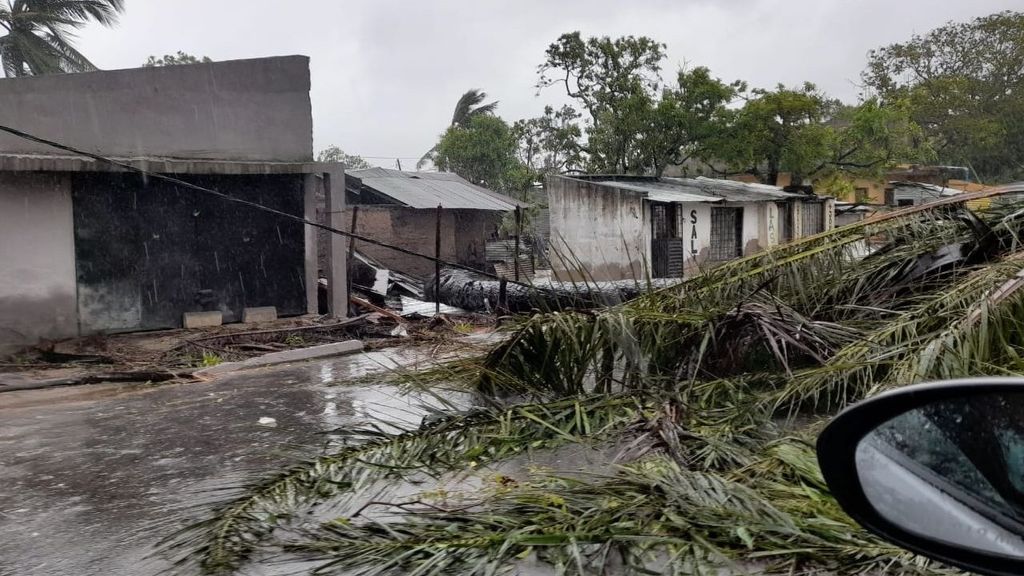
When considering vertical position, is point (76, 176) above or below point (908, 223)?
above

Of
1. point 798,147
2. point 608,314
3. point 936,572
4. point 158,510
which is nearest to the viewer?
point 936,572

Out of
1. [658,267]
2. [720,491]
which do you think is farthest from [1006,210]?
[658,267]

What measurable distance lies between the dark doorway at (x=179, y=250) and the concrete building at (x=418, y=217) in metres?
7.65

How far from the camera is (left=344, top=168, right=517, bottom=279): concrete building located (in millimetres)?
21438

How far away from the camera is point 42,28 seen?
2211cm

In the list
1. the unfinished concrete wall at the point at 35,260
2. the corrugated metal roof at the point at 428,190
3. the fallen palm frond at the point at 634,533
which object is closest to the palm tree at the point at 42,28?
the corrugated metal roof at the point at 428,190

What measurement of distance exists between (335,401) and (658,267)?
15.0 meters

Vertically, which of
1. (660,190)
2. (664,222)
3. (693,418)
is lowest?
(693,418)

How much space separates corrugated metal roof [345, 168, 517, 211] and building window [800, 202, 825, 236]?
9.13 meters

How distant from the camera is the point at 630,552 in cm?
291

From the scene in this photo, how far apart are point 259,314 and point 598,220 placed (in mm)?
11500

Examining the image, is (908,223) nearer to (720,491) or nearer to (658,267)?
(720,491)

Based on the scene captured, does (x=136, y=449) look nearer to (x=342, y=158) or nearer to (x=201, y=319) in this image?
(x=201, y=319)

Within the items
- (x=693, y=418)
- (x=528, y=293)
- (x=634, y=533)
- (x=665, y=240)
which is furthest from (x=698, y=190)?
→ (x=634, y=533)
